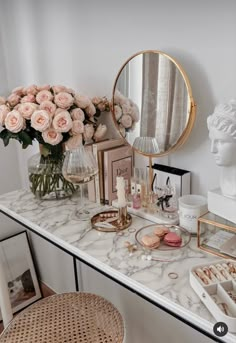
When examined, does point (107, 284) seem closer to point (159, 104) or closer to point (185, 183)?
point (185, 183)

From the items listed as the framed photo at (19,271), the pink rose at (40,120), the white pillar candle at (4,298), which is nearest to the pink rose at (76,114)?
the pink rose at (40,120)

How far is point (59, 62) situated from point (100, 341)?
4.10 ft

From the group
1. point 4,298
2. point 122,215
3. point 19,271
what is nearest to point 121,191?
point 122,215

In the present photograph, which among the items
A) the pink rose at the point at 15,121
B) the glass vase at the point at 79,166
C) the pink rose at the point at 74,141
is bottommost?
the glass vase at the point at 79,166

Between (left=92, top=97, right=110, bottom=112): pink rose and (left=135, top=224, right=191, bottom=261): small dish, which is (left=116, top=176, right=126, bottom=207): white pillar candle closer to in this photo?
(left=135, top=224, right=191, bottom=261): small dish

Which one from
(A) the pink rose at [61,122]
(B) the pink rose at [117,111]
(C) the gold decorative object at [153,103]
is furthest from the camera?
(B) the pink rose at [117,111]

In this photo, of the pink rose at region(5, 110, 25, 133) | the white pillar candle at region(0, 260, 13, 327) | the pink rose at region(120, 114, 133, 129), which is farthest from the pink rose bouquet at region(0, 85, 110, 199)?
the white pillar candle at region(0, 260, 13, 327)

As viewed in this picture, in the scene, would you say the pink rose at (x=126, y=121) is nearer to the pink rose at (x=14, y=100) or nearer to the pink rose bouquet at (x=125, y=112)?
the pink rose bouquet at (x=125, y=112)

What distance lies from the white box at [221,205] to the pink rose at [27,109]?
2.30ft

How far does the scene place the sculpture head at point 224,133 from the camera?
90 cm

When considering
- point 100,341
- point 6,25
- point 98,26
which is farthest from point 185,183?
point 6,25

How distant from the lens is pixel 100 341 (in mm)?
1201

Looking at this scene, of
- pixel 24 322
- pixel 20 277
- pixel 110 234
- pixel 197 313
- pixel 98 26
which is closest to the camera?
pixel 197 313

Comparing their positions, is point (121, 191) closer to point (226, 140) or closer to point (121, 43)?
point (226, 140)
